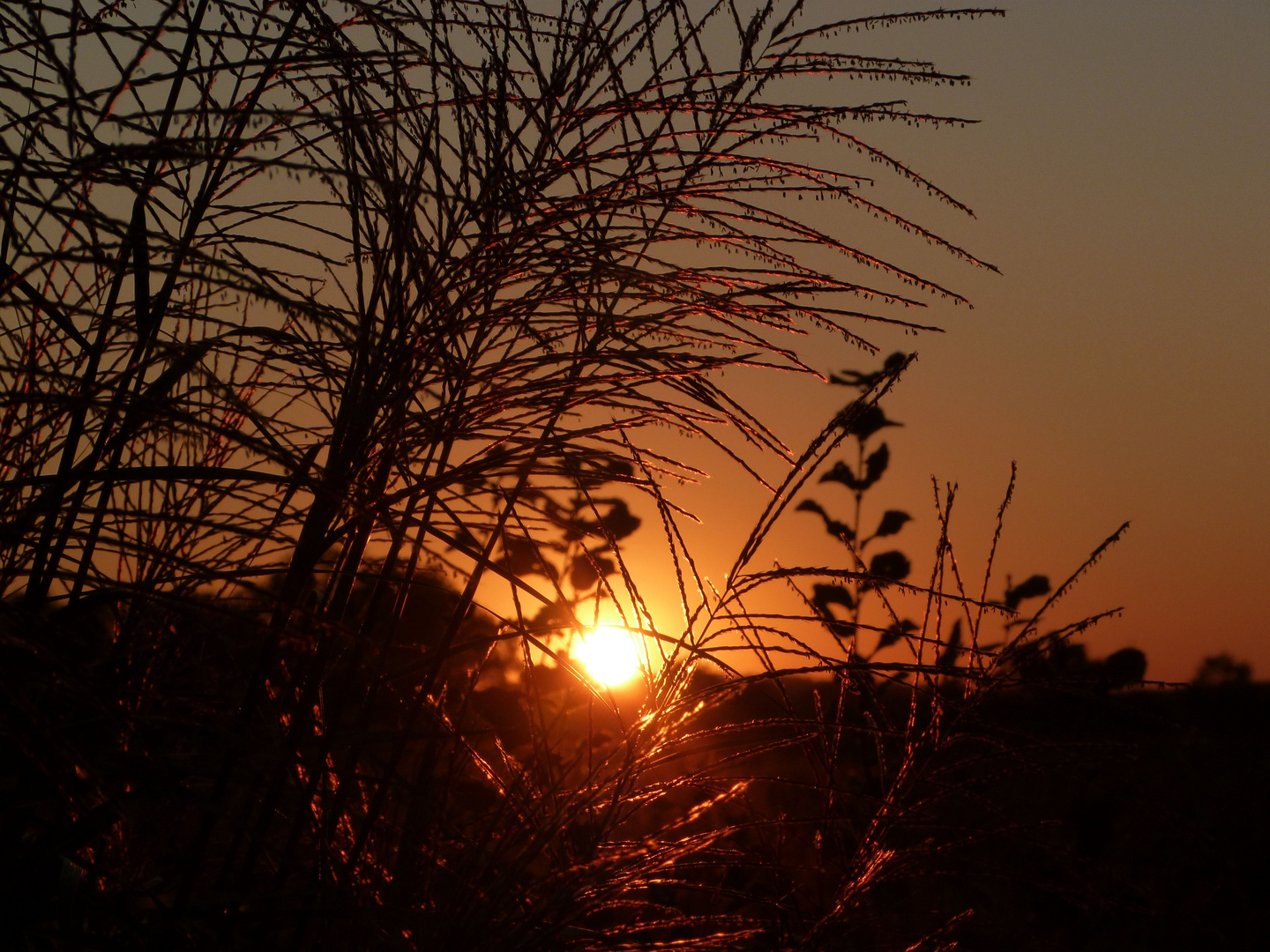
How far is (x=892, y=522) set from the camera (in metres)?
3.34

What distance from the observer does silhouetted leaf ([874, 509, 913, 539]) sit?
3330 mm

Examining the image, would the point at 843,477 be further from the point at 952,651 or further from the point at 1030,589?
the point at 952,651

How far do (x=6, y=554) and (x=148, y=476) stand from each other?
1.46 ft

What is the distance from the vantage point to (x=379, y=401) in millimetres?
1018

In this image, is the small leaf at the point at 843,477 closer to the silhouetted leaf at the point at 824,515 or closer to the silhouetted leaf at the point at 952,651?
the silhouetted leaf at the point at 824,515

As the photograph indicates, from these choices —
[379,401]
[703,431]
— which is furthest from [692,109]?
[379,401]

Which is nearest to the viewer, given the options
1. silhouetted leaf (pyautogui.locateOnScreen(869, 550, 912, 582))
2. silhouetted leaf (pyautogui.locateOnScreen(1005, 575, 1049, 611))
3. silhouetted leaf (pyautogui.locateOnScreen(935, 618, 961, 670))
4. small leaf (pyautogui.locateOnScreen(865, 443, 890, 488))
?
silhouetted leaf (pyautogui.locateOnScreen(935, 618, 961, 670))

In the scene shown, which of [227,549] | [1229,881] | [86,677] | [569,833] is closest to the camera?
[86,677]

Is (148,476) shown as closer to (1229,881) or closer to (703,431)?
(703,431)

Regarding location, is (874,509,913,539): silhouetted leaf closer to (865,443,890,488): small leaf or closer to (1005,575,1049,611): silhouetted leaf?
(865,443,890,488): small leaf

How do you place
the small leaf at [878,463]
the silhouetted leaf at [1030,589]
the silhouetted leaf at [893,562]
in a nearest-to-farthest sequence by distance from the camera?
the silhouetted leaf at [1030,589], the silhouetted leaf at [893,562], the small leaf at [878,463]

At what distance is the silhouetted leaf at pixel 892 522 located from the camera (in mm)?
3330

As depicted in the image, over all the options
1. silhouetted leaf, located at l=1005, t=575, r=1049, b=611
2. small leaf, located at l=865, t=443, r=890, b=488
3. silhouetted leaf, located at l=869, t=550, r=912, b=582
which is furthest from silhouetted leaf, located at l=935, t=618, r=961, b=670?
small leaf, located at l=865, t=443, r=890, b=488

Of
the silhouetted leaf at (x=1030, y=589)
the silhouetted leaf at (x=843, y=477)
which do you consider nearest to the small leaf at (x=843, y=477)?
the silhouetted leaf at (x=843, y=477)
